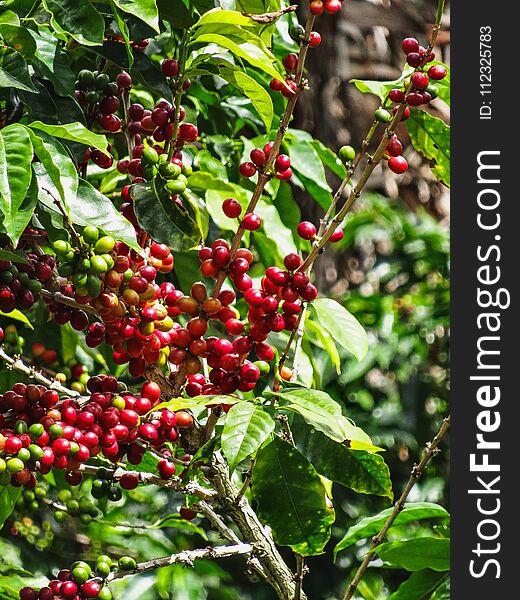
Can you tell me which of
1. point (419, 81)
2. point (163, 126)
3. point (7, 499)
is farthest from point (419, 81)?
point (7, 499)

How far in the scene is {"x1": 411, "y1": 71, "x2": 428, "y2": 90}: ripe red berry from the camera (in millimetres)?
846

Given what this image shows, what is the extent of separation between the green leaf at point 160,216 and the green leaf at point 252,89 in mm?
125

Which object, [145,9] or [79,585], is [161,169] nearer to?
[145,9]

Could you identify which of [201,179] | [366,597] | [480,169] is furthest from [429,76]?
[366,597]

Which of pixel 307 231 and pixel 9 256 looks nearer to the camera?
pixel 9 256

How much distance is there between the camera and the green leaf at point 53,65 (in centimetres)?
85

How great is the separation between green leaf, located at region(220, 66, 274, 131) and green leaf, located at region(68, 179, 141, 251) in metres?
0.17

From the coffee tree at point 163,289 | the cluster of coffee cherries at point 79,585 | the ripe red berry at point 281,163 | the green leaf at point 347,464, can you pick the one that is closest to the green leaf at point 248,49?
the coffee tree at point 163,289

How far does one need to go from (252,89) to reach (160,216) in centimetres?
15

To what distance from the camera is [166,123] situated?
89 cm

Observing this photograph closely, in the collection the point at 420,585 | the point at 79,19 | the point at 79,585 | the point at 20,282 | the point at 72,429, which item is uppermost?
the point at 79,19

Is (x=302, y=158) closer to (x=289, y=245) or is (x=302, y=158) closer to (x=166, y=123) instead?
(x=289, y=245)

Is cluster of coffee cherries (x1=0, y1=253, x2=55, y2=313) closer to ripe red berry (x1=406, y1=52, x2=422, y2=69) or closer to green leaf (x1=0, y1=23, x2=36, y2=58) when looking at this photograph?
green leaf (x1=0, y1=23, x2=36, y2=58)

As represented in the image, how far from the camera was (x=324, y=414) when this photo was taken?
0.76m
